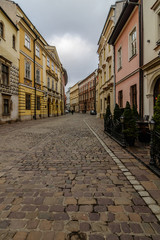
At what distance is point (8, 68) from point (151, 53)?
1332 cm

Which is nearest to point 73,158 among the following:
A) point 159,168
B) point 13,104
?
point 159,168

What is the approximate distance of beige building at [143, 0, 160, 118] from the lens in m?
7.59

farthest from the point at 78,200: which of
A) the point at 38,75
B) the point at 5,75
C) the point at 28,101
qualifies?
the point at 38,75

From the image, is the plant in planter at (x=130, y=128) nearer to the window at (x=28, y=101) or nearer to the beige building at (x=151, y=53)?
the beige building at (x=151, y=53)

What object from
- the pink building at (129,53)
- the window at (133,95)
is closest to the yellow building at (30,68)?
the pink building at (129,53)

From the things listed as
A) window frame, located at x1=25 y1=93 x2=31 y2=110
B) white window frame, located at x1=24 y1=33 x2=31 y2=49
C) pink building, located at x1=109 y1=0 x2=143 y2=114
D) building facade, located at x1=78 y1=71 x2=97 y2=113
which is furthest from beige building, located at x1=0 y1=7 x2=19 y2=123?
building facade, located at x1=78 y1=71 x2=97 y2=113

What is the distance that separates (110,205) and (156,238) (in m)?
0.70

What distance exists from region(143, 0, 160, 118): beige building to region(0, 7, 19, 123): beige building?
40.0 feet

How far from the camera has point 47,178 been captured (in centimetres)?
312

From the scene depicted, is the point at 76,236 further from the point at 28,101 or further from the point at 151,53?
the point at 28,101

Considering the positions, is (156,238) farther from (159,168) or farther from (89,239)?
(159,168)

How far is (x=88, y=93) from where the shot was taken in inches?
2176

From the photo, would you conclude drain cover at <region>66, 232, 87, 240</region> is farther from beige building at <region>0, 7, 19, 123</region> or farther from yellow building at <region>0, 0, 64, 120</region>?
yellow building at <region>0, 0, 64, 120</region>

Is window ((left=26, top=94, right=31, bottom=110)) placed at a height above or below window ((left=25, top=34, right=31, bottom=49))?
below
